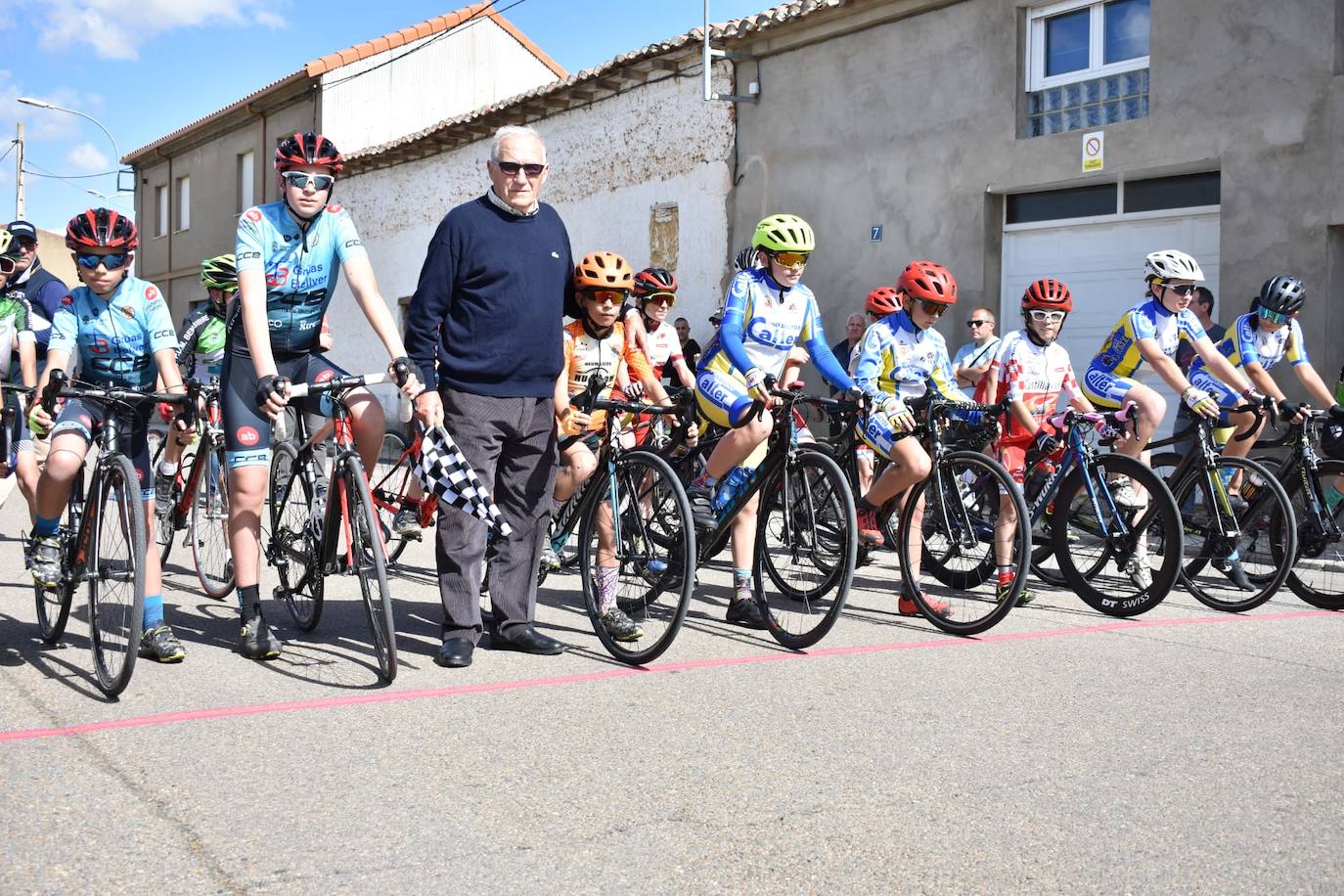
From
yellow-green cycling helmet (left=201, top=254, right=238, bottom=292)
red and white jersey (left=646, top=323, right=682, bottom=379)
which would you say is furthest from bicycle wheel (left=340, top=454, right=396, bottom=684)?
red and white jersey (left=646, top=323, right=682, bottom=379)

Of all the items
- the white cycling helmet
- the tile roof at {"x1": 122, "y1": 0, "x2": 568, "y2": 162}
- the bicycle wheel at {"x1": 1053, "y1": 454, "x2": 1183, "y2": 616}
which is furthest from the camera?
the tile roof at {"x1": 122, "y1": 0, "x2": 568, "y2": 162}

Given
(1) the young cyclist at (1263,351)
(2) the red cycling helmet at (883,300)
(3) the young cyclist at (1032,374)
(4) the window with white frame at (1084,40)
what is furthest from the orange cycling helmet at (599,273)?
(4) the window with white frame at (1084,40)

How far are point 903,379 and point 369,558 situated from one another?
11.4ft

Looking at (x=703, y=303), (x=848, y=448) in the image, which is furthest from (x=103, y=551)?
(x=703, y=303)

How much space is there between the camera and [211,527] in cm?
739

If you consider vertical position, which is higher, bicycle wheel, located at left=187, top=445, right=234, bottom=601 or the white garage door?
the white garage door

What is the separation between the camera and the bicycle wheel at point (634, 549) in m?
5.81

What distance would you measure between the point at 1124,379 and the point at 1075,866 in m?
5.50

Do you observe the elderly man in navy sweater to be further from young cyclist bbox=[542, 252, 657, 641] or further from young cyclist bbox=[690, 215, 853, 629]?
young cyclist bbox=[690, 215, 853, 629]

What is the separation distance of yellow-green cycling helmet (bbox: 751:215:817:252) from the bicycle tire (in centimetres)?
311

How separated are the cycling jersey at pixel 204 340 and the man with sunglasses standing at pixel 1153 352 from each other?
211 inches

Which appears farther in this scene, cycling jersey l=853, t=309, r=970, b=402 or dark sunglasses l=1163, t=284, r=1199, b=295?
dark sunglasses l=1163, t=284, r=1199, b=295

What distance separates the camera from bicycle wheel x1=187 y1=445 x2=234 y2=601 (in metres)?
7.16

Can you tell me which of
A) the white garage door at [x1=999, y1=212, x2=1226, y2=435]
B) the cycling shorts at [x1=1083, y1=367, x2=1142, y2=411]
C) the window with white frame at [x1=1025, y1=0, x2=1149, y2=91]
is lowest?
Result: the cycling shorts at [x1=1083, y1=367, x2=1142, y2=411]
